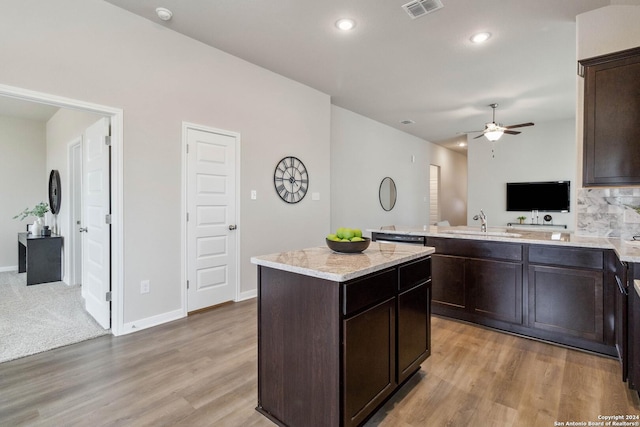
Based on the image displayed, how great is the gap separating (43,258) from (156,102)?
3.38 meters

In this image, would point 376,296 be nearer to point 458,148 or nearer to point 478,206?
point 478,206

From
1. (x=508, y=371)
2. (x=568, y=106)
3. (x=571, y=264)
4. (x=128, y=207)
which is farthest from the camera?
(x=568, y=106)

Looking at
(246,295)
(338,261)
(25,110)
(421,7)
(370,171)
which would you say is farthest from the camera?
(370,171)

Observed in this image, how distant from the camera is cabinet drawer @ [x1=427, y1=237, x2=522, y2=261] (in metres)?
2.79

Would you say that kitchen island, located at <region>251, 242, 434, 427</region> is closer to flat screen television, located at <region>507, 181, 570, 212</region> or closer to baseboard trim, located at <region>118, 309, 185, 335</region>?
baseboard trim, located at <region>118, 309, 185, 335</region>

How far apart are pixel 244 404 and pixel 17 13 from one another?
3.14 metres

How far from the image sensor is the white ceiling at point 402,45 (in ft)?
9.20

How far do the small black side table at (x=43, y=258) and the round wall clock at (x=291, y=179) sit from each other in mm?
3498

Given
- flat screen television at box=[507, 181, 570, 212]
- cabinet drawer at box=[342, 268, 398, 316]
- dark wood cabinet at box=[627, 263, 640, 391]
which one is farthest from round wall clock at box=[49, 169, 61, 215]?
flat screen television at box=[507, 181, 570, 212]

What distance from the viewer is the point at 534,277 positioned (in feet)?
8.83

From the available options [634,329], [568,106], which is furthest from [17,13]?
[568,106]

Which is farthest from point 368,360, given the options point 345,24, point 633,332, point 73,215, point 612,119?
point 73,215

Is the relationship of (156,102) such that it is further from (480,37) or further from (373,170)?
(373,170)

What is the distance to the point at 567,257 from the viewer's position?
255 centimetres
